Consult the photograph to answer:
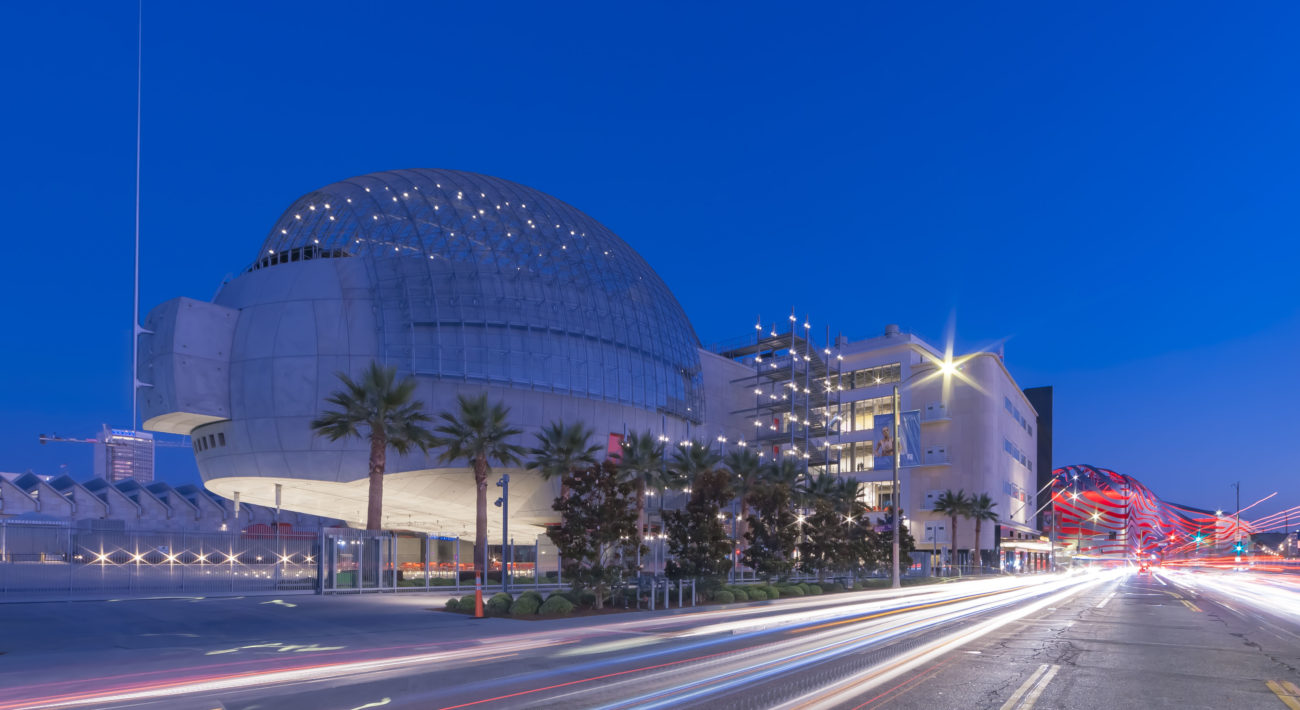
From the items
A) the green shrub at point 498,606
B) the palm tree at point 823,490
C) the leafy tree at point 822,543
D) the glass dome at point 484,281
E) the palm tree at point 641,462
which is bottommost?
the leafy tree at point 822,543

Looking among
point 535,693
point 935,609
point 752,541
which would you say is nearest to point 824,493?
point 752,541

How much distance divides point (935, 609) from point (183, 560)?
29.3m

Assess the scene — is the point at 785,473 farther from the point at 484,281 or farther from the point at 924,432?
the point at 924,432

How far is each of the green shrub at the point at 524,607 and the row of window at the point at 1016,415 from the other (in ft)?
280

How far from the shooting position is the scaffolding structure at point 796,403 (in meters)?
87.5

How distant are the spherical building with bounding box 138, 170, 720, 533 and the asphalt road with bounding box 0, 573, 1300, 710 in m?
27.1

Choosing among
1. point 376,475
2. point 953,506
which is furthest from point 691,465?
point 953,506

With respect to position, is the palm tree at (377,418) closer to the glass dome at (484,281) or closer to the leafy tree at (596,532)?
the leafy tree at (596,532)

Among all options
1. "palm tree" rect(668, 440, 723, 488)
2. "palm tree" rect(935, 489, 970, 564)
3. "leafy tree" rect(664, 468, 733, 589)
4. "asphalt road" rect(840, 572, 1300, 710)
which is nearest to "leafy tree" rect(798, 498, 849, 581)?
"palm tree" rect(668, 440, 723, 488)

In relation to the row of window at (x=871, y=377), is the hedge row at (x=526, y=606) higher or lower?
lower

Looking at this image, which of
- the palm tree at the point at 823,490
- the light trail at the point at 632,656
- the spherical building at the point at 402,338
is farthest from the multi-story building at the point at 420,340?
the light trail at the point at 632,656

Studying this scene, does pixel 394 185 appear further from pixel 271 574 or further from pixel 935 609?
pixel 935 609

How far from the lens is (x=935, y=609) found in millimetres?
29859

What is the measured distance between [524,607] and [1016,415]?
323 feet
